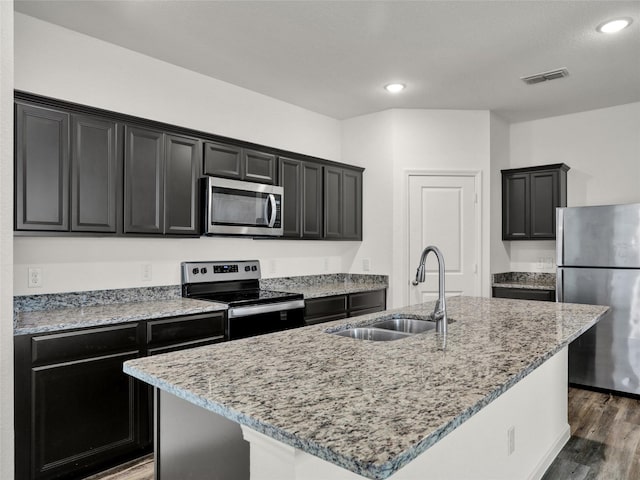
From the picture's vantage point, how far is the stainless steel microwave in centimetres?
326

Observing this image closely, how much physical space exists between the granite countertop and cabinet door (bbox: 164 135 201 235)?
20.6 inches

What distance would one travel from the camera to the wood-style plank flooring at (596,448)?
8.13 feet

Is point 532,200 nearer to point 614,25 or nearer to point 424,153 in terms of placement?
point 424,153

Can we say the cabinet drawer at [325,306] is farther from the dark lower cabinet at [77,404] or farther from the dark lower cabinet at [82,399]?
the dark lower cabinet at [77,404]

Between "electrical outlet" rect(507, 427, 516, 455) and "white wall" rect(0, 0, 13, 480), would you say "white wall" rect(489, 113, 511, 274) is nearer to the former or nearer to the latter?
"electrical outlet" rect(507, 427, 516, 455)

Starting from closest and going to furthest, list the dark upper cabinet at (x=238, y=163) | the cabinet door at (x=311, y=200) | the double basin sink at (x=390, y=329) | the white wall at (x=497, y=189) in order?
the double basin sink at (x=390, y=329), the dark upper cabinet at (x=238, y=163), the cabinet door at (x=311, y=200), the white wall at (x=497, y=189)

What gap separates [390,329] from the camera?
7.63 feet

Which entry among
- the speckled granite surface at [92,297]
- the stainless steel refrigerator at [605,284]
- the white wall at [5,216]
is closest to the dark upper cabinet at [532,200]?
the stainless steel refrigerator at [605,284]

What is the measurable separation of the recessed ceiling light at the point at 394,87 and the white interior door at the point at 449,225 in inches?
37.7

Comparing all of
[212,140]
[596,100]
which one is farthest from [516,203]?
[212,140]

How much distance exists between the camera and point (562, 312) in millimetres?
2488

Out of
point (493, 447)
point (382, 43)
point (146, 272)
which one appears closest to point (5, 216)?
point (146, 272)

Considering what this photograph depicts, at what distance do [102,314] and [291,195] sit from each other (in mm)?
1941

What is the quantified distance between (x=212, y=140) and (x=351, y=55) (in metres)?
1.21
